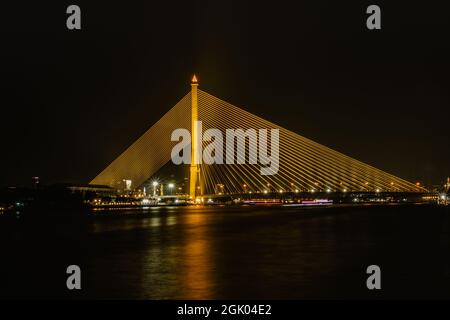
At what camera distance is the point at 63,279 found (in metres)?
13.0

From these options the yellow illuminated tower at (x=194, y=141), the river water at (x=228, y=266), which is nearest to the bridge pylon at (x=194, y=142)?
the yellow illuminated tower at (x=194, y=141)

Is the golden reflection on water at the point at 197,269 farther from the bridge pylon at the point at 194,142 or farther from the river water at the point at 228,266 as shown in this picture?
the bridge pylon at the point at 194,142

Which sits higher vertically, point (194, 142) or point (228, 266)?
point (194, 142)

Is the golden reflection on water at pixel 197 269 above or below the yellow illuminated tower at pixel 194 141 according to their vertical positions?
below

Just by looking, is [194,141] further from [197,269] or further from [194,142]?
[197,269]

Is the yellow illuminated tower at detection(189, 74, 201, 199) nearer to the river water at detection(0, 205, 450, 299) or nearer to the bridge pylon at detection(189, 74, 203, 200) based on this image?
the bridge pylon at detection(189, 74, 203, 200)

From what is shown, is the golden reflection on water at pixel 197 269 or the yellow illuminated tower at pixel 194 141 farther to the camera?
the yellow illuminated tower at pixel 194 141

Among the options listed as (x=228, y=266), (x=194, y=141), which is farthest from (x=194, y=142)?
(x=228, y=266)

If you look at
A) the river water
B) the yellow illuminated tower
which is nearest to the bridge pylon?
the yellow illuminated tower
